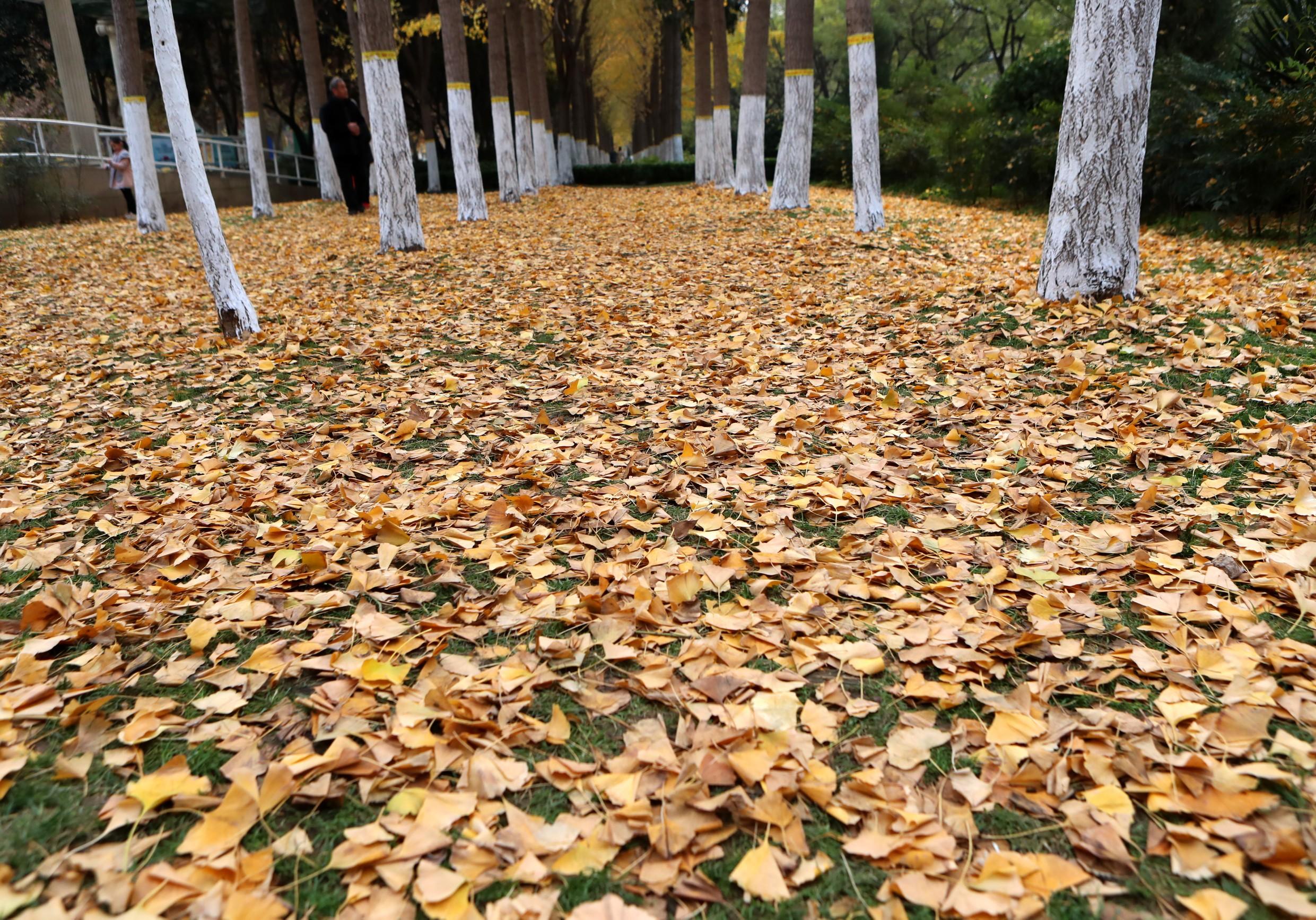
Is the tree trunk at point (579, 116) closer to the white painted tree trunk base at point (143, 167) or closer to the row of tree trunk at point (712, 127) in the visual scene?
the row of tree trunk at point (712, 127)

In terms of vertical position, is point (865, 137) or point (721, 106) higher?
point (721, 106)

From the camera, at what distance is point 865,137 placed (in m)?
9.95

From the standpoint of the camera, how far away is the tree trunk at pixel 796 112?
11.6m

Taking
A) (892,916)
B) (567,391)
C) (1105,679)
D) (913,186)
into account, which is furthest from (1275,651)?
(913,186)

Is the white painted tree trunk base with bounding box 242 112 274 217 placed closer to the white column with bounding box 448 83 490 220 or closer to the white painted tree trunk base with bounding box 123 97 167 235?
the white painted tree trunk base with bounding box 123 97 167 235

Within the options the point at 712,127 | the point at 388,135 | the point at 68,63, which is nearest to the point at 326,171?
the point at 68,63

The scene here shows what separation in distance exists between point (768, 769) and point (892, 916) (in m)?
0.42

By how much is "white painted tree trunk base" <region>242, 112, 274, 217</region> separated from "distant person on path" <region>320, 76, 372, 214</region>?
5.98ft

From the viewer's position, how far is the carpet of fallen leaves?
168 cm

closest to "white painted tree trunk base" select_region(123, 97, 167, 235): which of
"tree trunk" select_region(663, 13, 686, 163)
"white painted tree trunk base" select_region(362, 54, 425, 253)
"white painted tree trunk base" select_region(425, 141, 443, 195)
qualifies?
"white painted tree trunk base" select_region(362, 54, 425, 253)

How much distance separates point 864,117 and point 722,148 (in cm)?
972

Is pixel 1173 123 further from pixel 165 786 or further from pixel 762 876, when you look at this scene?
pixel 165 786

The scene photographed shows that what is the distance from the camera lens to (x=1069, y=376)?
461cm

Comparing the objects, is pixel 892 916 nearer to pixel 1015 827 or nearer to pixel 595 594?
pixel 1015 827
